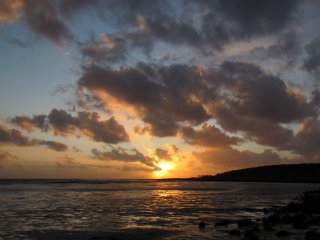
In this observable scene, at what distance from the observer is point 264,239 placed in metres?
24.8

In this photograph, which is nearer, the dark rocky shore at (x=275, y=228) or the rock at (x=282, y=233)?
→ the dark rocky shore at (x=275, y=228)

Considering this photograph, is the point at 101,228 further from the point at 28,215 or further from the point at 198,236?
the point at 28,215

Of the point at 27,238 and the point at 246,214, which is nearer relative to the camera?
the point at 27,238

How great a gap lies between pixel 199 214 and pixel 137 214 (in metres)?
6.35

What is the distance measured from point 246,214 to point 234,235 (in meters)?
14.2

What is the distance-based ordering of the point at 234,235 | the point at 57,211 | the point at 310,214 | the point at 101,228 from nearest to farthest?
the point at 234,235
the point at 101,228
the point at 310,214
the point at 57,211

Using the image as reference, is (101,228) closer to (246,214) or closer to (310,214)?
(246,214)

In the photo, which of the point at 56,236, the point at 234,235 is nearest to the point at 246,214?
the point at 234,235

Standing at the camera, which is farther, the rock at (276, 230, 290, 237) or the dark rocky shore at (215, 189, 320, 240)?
the rock at (276, 230, 290, 237)

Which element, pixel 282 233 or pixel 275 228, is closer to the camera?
pixel 282 233

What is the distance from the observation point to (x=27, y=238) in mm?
26297

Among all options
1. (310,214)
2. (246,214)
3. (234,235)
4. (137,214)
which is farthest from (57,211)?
(310,214)

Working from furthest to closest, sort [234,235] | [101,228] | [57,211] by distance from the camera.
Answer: [57,211] → [101,228] → [234,235]

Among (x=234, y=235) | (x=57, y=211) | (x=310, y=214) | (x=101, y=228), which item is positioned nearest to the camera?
(x=234, y=235)
